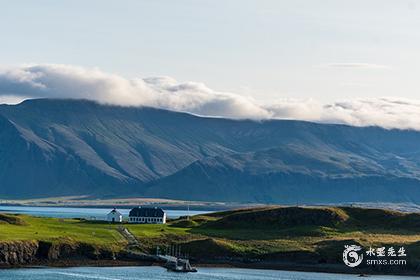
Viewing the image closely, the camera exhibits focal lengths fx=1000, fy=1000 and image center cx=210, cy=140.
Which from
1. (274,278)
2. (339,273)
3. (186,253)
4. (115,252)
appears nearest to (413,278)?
(339,273)

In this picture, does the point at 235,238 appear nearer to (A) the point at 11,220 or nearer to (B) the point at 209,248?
(B) the point at 209,248

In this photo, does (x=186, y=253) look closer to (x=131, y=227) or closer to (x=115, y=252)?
(x=115, y=252)

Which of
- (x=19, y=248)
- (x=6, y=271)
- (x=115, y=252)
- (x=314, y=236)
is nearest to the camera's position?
(x=6, y=271)

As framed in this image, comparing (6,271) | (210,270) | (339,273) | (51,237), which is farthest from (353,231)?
(6,271)

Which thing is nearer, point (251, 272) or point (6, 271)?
point (6, 271)

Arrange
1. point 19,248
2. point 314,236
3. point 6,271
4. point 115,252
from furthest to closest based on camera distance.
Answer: point 314,236, point 115,252, point 19,248, point 6,271

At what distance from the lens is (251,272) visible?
6196 inches

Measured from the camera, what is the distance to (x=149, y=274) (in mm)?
146375

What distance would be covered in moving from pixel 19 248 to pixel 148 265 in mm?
20957

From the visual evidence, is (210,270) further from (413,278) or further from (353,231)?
(353,231)

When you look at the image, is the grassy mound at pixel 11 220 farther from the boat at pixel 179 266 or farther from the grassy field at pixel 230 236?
the boat at pixel 179 266
